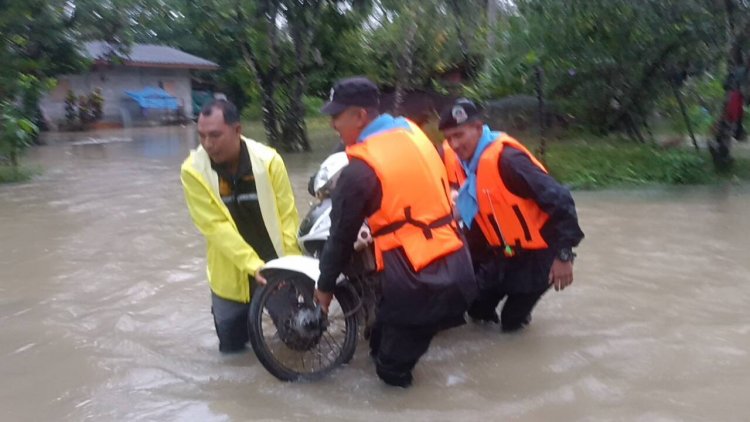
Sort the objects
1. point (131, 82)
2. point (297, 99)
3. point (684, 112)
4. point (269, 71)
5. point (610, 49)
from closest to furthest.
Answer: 1. point (610, 49)
2. point (684, 112)
3. point (269, 71)
4. point (297, 99)
5. point (131, 82)

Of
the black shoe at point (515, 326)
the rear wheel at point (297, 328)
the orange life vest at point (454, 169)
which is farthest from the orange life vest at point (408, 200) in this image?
the black shoe at point (515, 326)

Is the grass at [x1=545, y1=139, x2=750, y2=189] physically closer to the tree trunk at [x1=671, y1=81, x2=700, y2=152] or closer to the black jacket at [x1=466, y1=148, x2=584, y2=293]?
the tree trunk at [x1=671, y1=81, x2=700, y2=152]

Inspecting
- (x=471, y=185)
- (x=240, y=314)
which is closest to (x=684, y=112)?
(x=471, y=185)

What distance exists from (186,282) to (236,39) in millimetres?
12203

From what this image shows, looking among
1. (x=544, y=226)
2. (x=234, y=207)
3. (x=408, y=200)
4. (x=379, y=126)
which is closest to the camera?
(x=408, y=200)

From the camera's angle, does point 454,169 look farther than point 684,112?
No

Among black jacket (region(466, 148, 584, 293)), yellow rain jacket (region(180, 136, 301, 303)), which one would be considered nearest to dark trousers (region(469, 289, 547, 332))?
black jacket (region(466, 148, 584, 293))

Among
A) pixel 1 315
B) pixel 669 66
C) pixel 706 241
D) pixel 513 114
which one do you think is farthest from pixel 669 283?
pixel 513 114

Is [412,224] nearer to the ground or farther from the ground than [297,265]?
farther from the ground

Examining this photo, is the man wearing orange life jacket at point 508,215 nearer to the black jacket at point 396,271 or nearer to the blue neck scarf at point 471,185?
the blue neck scarf at point 471,185

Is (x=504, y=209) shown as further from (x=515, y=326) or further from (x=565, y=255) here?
(x=515, y=326)

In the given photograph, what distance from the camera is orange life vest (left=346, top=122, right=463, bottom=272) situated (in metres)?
3.95

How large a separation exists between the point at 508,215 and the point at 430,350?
97 centimetres

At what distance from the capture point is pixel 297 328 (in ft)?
15.2
